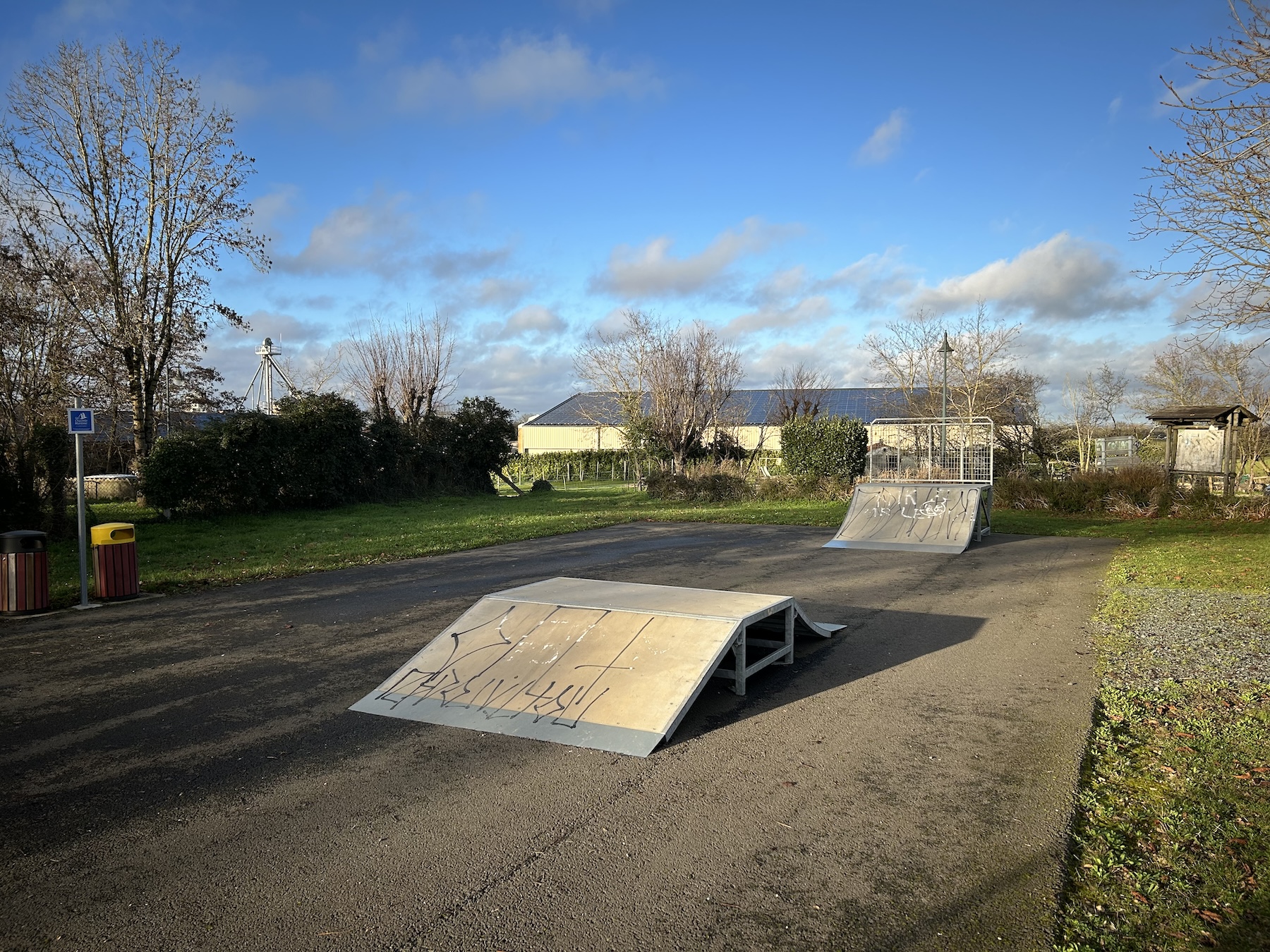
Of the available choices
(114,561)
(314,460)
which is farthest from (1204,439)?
(114,561)

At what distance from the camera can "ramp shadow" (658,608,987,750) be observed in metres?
5.27

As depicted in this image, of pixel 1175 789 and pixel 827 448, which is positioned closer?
pixel 1175 789

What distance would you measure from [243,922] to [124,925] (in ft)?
1.41

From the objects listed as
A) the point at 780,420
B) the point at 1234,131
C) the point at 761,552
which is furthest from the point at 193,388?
the point at 780,420

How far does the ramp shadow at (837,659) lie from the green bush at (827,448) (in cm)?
1610

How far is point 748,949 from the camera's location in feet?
8.88

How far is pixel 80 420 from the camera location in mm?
9070

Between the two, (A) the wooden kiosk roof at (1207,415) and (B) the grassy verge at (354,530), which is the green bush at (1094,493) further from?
(B) the grassy verge at (354,530)

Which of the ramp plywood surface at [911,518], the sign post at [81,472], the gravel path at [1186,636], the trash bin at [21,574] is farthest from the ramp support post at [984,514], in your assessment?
the trash bin at [21,574]

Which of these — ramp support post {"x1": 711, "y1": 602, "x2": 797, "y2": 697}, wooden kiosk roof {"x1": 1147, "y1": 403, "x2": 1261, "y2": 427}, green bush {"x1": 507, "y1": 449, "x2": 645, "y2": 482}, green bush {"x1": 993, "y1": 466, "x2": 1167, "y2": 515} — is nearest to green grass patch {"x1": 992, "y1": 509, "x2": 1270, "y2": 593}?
green bush {"x1": 993, "y1": 466, "x2": 1167, "y2": 515}

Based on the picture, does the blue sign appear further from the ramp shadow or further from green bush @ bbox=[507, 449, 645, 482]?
green bush @ bbox=[507, 449, 645, 482]

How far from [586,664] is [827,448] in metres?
20.0

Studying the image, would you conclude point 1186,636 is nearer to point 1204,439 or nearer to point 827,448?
point 1204,439

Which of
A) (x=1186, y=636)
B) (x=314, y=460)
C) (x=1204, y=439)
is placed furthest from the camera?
(x=314, y=460)
